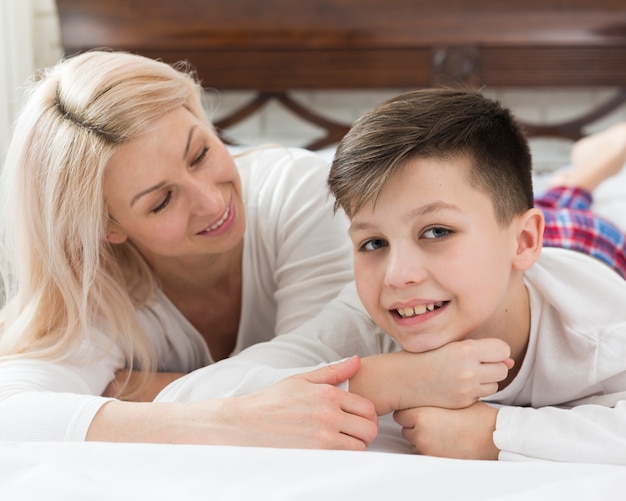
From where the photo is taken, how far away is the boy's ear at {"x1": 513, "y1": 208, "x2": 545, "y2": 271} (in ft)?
3.75

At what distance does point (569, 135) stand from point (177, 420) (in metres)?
2.09

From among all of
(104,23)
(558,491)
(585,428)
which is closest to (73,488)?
(558,491)

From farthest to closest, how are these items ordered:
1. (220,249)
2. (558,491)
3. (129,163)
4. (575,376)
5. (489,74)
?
(489,74), (220,249), (129,163), (575,376), (558,491)

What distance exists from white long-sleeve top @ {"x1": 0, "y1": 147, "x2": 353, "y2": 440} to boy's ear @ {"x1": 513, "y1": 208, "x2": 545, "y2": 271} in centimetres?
34

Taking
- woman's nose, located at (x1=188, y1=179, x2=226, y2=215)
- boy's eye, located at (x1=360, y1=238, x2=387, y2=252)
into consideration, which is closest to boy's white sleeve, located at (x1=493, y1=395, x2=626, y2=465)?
boy's eye, located at (x1=360, y1=238, x2=387, y2=252)

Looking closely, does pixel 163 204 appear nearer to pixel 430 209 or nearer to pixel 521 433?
pixel 430 209

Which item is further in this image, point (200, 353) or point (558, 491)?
point (200, 353)

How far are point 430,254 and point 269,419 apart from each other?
0.90 feet

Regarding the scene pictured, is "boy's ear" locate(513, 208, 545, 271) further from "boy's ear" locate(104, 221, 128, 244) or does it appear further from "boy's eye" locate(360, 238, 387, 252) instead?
"boy's ear" locate(104, 221, 128, 244)

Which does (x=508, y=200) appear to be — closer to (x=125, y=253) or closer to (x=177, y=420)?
(x=177, y=420)

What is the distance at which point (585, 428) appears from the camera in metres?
0.99

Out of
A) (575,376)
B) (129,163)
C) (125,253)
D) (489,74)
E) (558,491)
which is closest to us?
(558,491)

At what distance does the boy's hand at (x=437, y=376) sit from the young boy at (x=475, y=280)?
0.05 feet

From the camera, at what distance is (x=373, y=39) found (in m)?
2.71
